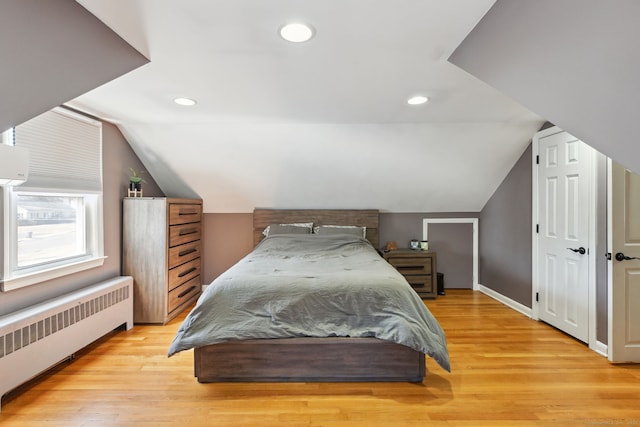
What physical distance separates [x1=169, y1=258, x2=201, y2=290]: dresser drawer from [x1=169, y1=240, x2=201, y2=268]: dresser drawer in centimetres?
5

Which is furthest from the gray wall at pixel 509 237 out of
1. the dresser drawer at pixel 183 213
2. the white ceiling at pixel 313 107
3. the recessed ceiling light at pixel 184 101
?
the dresser drawer at pixel 183 213

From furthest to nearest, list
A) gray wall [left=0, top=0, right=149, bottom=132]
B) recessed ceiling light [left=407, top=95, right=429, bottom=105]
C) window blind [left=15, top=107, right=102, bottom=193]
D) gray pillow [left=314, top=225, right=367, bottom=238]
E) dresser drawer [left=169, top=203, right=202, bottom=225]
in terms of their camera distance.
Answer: gray pillow [left=314, top=225, right=367, bottom=238] < dresser drawer [left=169, top=203, right=202, bottom=225] < recessed ceiling light [left=407, top=95, right=429, bottom=105] < window blind [left=15, top=107, right=102, bottom=193] < gray wall [left=0, top=0, right=149, bottom=132]

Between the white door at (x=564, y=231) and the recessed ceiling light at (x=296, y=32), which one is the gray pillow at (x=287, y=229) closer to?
the white door at (x=564, y=231)

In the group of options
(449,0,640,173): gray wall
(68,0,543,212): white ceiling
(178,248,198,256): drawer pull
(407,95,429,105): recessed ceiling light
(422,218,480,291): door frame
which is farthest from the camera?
(422,218,480,291): door frame

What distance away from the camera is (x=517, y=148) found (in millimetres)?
3512

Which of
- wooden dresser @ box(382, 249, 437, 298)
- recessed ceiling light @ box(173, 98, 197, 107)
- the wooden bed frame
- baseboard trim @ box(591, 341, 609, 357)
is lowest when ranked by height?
baseboard trim @ box(591, 341, 609, 357)

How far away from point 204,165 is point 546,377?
3750 mm

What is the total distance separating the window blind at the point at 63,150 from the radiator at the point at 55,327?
88cm

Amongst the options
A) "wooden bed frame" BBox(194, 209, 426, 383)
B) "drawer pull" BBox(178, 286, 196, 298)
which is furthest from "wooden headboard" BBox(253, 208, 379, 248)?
"wooden bed frame" BBox(194, 209, 426, 383)

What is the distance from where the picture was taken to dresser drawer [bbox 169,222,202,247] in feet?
11.1

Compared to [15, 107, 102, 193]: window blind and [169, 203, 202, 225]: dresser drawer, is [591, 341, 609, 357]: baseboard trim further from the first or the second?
[15, 107, 102, 193]: window blind

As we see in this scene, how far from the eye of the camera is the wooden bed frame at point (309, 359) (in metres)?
2.11

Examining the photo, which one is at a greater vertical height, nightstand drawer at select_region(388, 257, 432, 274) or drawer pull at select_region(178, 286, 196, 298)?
nightstand drawer at select_region(388, 257, 432, 274)

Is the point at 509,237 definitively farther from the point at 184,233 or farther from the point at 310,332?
the point at 184,233
